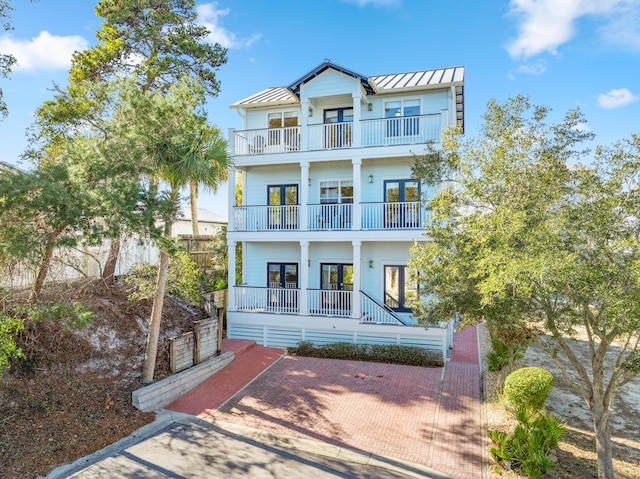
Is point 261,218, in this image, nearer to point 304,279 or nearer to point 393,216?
point 304,279

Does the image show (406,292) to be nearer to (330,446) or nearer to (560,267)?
(330,446)

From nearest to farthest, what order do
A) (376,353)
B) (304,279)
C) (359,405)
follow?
1. (359,405)
2. (376,353)
3. (304,279)

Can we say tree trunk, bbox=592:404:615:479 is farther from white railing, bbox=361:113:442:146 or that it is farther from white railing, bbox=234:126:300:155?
white railing, bbox=234:126:300:155

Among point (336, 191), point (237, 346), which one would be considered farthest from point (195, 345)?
point (336, 191)

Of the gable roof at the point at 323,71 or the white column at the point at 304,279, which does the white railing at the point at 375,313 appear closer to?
the white column at the point at 304,279

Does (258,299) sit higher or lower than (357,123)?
lower

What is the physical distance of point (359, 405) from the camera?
9.79 metres

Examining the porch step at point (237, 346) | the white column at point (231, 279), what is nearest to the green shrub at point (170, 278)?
the white column at point (231, 279)

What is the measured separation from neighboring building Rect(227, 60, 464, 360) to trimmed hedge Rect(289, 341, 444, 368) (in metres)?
0.40

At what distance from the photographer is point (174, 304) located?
49.7ft

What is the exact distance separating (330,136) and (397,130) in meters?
2.68

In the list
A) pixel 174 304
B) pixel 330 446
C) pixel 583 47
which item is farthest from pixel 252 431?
pixel 583 47

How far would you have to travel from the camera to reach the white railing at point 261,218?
1547 cm

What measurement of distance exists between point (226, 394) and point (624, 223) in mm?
9807
